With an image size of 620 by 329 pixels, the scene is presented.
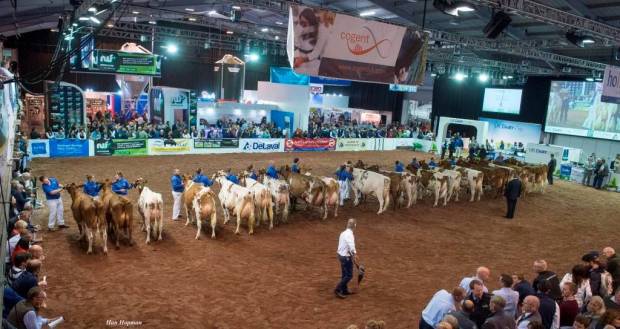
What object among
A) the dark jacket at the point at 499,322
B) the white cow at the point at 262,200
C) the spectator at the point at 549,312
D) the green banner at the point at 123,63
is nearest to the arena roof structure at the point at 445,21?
the green banner at the point at 123,63

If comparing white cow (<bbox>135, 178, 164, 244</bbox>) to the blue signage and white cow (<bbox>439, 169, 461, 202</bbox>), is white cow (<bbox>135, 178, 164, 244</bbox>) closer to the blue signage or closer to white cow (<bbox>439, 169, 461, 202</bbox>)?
white cow (<bbox>439, 169, 461, 202</bbox>)

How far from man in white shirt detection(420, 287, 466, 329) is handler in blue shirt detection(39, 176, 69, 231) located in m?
8.40

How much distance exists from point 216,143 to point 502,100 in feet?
68.1

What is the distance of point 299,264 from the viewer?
367 inches

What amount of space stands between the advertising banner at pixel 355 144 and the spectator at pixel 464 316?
22870mm

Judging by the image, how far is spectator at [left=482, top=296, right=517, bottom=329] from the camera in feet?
15.9

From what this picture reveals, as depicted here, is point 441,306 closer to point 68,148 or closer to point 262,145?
point 68,148

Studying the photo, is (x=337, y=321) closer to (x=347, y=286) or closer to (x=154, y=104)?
(x=347, y=286)

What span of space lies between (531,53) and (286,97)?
Result: 16.3m

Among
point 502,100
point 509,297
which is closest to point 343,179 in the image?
point 509,297

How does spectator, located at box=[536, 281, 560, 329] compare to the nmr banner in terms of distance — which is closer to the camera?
spectator, located at box=[536, 281, 560, 329]

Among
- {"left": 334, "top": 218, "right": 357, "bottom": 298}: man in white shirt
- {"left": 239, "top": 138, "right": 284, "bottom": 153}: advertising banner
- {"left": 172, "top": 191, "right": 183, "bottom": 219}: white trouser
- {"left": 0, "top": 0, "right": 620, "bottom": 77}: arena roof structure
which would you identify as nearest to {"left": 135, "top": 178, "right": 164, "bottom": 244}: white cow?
{"left": 172, "top": 191, "right": 183, "bottom": 219}: white trouser

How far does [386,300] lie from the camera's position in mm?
7938

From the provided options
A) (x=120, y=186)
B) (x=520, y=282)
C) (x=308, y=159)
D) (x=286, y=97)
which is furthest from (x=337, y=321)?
(x=286, y=97)
